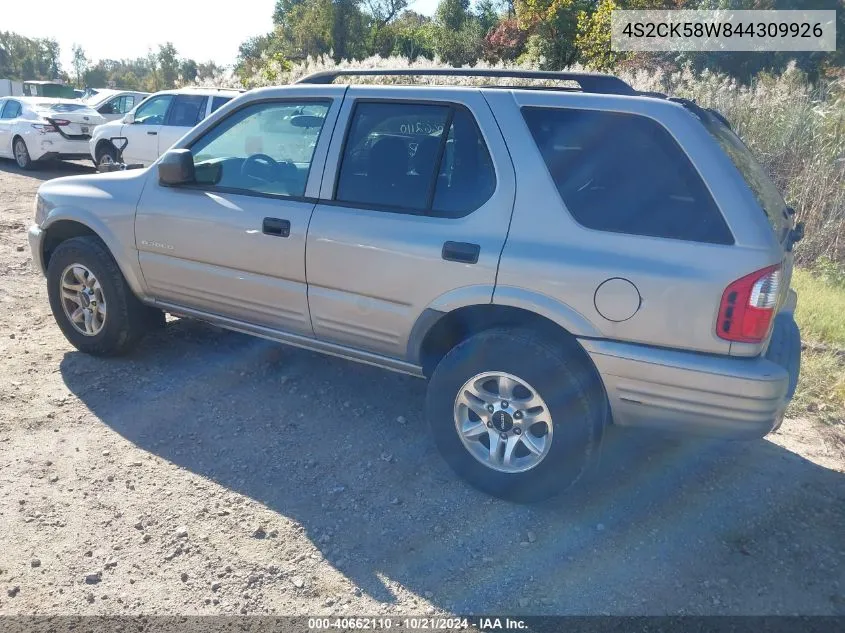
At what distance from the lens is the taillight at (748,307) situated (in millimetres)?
2832

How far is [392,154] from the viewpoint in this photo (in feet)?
12.3

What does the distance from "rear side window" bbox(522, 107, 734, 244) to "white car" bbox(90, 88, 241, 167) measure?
886cm

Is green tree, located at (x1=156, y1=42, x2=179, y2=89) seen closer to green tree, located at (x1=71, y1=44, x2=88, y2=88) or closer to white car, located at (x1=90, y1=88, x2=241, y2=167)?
green tree, located at (x1=71, y1=44, x2=88, y2=88)

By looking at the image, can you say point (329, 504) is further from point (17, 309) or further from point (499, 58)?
point (499, 58)

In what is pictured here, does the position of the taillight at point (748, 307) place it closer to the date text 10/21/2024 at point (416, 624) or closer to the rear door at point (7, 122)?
the date text 10/21/2024 at point (416, 624)

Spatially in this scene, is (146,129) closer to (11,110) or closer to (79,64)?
(11,110)

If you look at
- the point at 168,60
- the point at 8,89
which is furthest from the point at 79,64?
the point at 8,89

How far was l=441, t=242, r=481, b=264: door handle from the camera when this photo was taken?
10.9 feet

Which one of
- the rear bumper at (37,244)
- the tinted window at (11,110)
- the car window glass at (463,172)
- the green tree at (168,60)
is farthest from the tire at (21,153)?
the green tree at (168,60)

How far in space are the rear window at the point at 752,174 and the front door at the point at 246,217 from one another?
76.6 inches

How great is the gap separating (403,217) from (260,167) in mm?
1104

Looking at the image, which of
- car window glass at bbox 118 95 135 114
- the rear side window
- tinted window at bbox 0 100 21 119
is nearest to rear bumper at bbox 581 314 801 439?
the rear side window

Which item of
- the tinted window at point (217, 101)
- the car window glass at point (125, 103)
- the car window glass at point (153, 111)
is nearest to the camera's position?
the tinted window at point (217, 101)

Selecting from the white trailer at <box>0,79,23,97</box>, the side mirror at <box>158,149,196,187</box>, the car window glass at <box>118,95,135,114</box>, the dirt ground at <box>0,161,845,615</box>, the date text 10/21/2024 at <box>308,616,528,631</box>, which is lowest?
the date text 10/21/2024 at <box>308,616,528,631</box>
